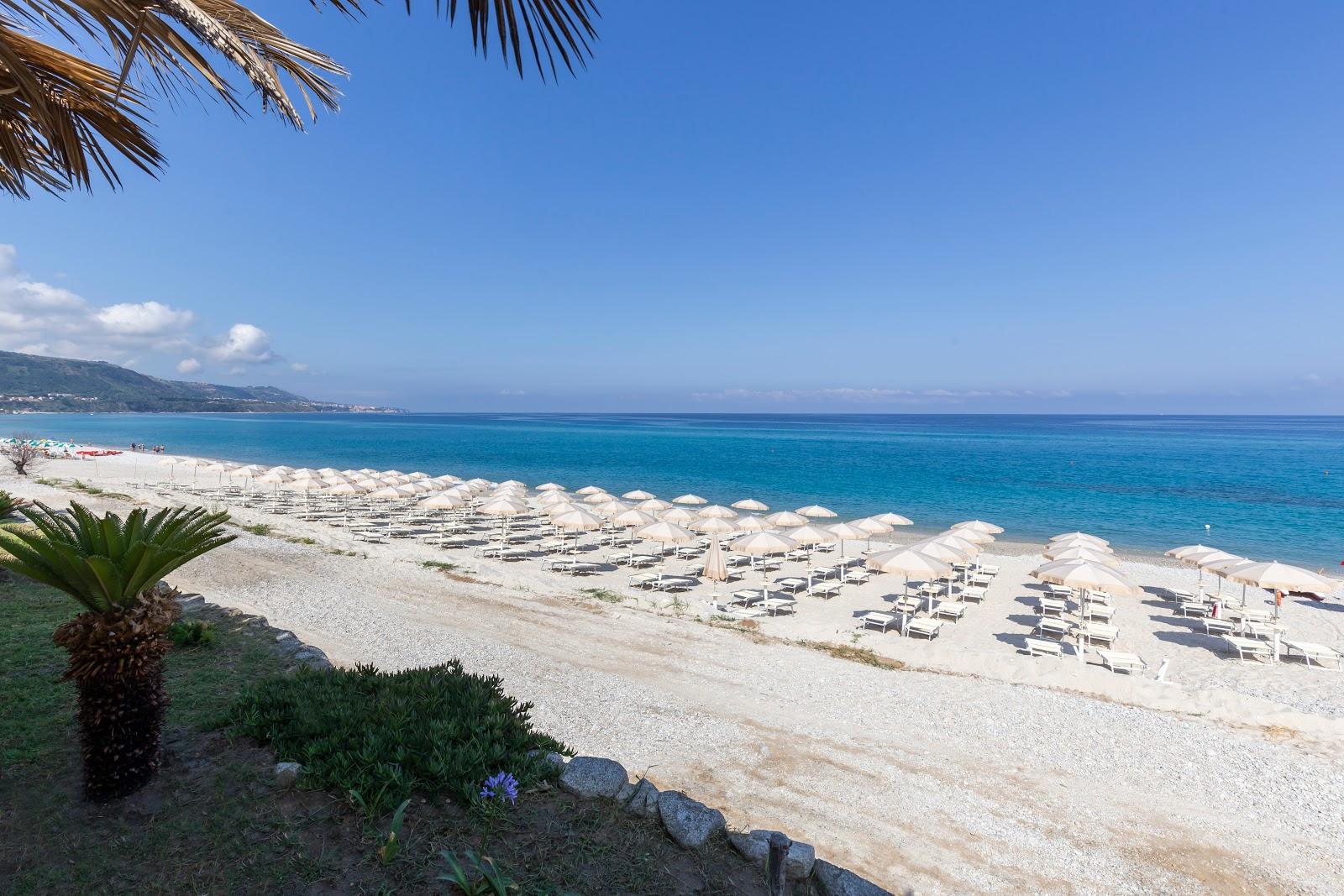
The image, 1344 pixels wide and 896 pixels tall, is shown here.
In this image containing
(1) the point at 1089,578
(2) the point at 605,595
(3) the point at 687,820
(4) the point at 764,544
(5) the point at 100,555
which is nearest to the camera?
(5) the point at 100,555

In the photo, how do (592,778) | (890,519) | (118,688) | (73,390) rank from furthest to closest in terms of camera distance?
(73,390) → (890,519) → (592,778) → (118,688)

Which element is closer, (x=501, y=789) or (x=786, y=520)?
(x=501, y=789)

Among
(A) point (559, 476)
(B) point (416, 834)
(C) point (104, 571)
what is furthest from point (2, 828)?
(A) point (559, 476)

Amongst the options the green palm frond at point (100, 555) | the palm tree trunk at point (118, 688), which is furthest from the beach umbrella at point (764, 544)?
the green palm frond at point (100, 555)

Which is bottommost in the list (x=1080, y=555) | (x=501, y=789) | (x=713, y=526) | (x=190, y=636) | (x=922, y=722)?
(x=922, y=722)

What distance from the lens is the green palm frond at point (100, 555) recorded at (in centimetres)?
345

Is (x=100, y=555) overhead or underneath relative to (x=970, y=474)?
overhead

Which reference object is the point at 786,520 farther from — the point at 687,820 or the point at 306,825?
the point at 306,825

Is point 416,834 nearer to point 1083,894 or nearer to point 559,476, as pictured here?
point 1083,894

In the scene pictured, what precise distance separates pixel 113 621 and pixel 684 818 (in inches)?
159

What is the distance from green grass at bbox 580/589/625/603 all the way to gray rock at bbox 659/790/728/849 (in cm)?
945

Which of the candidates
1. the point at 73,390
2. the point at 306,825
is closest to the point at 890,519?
the point at 306,825

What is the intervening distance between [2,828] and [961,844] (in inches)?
294

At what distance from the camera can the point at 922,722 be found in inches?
308
